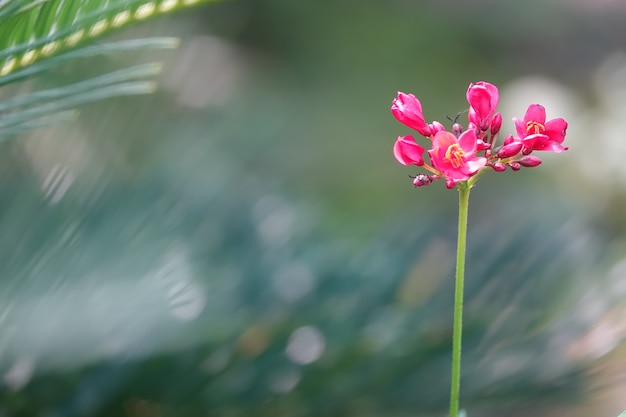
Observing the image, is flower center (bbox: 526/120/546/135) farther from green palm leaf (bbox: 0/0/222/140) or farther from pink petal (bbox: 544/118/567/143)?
green palm leaf (bbox: 0/0/222/140)

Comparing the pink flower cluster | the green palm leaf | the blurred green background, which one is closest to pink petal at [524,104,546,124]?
the pink flower cluster

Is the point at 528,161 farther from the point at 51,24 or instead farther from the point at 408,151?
the point at 51,24

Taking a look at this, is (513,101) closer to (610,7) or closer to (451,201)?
(451,201)

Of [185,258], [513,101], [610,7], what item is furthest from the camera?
[610,7]

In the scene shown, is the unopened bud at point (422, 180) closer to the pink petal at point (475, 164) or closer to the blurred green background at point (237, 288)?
the pink petal at point (475, 164)

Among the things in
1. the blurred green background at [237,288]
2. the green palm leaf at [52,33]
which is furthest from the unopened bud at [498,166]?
the blurred green background at [237,288]

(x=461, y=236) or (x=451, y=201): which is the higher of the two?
(x=451, y=201)

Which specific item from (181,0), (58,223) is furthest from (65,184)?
(181,0)
